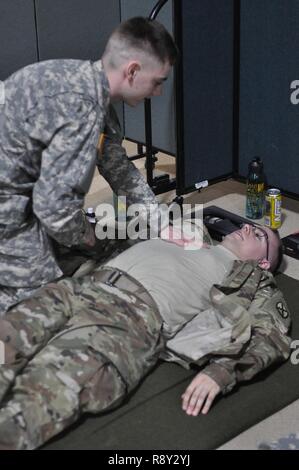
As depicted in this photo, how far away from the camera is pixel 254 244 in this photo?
247cm

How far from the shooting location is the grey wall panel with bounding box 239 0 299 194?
3062 millimetres

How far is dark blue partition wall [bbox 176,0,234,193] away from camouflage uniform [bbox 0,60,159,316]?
1070mm

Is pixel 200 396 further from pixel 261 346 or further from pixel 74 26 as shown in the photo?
pixel 74 26

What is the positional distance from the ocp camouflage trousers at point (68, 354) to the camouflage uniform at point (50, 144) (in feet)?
0.85

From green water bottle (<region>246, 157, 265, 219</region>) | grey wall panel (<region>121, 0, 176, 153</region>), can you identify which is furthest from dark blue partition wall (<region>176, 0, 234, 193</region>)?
grey wall panel (<region>121, 0, 176, 153</region>)

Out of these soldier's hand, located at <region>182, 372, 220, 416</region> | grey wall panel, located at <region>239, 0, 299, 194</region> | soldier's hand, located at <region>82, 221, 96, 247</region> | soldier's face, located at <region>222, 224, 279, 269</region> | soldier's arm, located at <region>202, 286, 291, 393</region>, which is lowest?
soldier's hand, located at <region>182, 372, 220, 416</region>

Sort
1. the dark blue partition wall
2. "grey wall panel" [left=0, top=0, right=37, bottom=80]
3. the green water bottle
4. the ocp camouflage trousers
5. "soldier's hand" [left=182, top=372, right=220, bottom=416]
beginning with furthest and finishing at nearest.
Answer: "grey wall panel" [left=0, top=0, right=37, bottom=80] < the green water bottle < the dark blue partition wall < "soldier's hand" [left=182, top=372, right=220, bottom=416] < the ocp camouflage trousers

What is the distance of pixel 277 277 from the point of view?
2746 mm

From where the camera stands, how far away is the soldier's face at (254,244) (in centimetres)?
245

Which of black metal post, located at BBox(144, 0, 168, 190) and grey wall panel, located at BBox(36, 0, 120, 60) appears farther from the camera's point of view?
grey wall panel, located at BBox(36, 0, 120, 60)

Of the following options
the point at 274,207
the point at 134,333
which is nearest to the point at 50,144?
the point at 134,333

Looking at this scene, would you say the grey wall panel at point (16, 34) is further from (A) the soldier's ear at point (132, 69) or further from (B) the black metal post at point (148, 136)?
(A) the soldier's ear at point (132, 69)

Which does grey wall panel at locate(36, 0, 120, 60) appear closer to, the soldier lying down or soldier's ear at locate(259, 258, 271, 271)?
the soldier lying down

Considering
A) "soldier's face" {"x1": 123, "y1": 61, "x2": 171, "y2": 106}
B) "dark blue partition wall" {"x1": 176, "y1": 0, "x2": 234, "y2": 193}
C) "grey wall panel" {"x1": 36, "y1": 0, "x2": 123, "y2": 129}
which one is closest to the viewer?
"soldier's face" {"x1": 123, "y1": 61, "x2": 171, "y2": 106}
